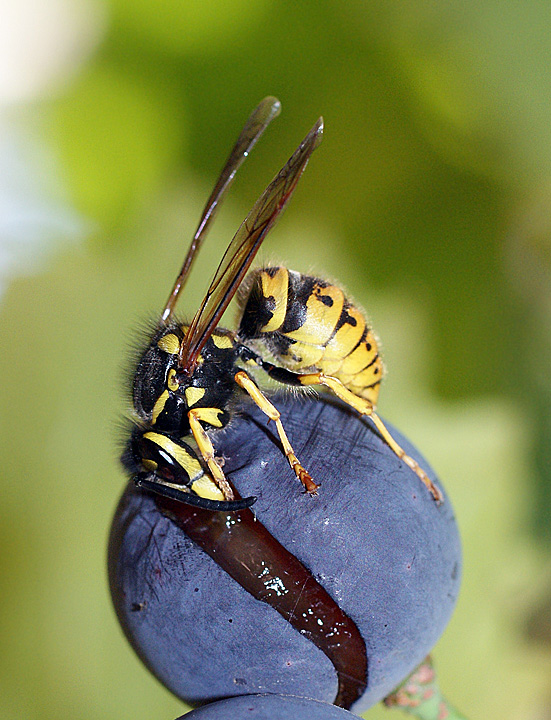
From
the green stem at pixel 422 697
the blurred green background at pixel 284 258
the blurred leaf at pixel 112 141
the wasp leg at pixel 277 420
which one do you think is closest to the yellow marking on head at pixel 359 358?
the wasp leg at pixel 277 420

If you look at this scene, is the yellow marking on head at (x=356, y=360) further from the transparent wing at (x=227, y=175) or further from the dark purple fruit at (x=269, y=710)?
the dark purple fruit at (x=269, y=710)

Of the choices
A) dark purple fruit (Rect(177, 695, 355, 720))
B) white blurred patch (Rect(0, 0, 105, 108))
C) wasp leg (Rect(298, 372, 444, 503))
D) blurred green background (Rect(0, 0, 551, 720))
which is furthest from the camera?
white blurred patch (Rect(0, 0, 105, 108))

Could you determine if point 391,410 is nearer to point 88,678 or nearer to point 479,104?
point 479,104

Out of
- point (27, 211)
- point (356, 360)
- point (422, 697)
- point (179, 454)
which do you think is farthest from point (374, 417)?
point (27, 211)

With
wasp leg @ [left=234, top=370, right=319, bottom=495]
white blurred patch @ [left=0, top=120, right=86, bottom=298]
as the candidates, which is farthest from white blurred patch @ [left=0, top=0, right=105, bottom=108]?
wasp leg @ [left=234, top=370, right=319, bottom=495]

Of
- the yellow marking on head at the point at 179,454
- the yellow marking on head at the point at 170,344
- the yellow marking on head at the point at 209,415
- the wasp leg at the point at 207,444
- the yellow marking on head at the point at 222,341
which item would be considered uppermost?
the yellow marking on head at the point at 222,341

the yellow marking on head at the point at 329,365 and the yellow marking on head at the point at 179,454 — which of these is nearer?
the yellow marking on head at the point at 179,454

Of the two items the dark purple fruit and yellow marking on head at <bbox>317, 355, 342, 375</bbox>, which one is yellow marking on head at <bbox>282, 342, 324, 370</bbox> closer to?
yellow marking on head at <bbox>317, 355, 342, 375</bbox>
